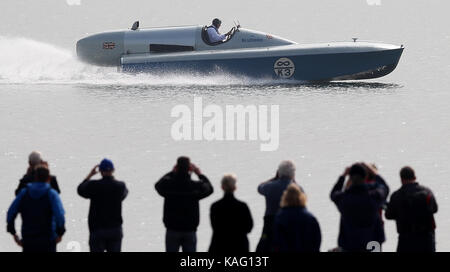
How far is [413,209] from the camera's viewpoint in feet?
37.7

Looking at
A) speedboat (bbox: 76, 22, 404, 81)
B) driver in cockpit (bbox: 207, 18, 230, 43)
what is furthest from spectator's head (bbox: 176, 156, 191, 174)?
driver in cockpit (bbox: 207, 18, 230, 43)

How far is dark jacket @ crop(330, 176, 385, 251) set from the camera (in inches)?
444

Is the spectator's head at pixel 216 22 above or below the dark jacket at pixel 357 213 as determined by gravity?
above

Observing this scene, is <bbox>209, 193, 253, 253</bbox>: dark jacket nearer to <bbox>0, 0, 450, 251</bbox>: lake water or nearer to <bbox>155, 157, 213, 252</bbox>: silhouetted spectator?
<bbox>155, 157, 213, 252</bbox>: silhouetted spectator

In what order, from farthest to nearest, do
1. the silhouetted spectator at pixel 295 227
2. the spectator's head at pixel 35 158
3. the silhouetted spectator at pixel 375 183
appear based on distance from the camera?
the spectator's head at pixel 35 158 < the silhouetted spectator at pixel 375 183 < the silhouetted spectator at pixel 295 227

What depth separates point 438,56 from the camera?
56.2 meters

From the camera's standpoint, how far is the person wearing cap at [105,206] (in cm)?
1168

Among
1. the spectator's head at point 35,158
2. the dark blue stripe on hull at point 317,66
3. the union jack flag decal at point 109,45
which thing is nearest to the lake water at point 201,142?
the dark blue stripe on hull at point 317,66

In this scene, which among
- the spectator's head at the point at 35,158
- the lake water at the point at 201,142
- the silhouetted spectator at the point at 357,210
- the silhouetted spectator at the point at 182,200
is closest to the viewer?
the silhouetted spectator at the point at 357,210

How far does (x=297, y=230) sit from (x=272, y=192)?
116cm

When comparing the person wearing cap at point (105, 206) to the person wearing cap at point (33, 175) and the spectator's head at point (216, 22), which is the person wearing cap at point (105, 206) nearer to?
the person wearing cap at point (33, 175)

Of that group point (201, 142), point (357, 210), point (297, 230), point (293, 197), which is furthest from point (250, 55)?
point (293, 197)

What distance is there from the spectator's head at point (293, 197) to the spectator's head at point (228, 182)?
594mm
